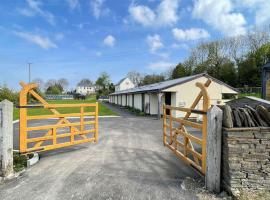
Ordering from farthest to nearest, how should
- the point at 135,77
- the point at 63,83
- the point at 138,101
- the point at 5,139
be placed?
1. the point at 63,83
2. the point at 135,77
3. the point at 138,101
4. the point at 5,139

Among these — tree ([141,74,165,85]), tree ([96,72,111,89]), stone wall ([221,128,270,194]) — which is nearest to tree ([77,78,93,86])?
tree ([96,72,111,89])

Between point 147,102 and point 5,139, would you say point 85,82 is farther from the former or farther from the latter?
point 5,139

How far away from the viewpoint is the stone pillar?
4246 millimetres

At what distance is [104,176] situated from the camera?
165 inches

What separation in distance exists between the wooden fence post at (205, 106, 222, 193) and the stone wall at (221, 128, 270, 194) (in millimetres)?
193

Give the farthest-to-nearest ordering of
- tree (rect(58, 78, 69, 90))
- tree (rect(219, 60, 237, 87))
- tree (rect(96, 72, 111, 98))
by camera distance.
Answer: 1. tree (rect(58, 78, 69, 90))
2. tree (rect(96, 72, 111, 98))
3. tree (rect(219, 60, 237, 87))

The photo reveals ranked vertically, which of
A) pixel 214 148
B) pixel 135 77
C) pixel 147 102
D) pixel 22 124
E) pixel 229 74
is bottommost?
pixel 214 148

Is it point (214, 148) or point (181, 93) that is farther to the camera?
point (181, 93)

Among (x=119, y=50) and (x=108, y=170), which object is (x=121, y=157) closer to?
(x=108, y=170)

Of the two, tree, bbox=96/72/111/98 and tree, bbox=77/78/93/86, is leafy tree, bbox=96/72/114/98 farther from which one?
tree, bbox=77/78/93/86

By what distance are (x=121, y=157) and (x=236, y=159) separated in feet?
10.2

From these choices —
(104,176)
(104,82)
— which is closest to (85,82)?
(104,82)

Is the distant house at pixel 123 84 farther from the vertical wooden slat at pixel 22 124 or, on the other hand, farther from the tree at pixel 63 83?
the vertical wooden slat at pixel 22 124

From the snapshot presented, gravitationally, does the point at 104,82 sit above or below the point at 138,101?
above
